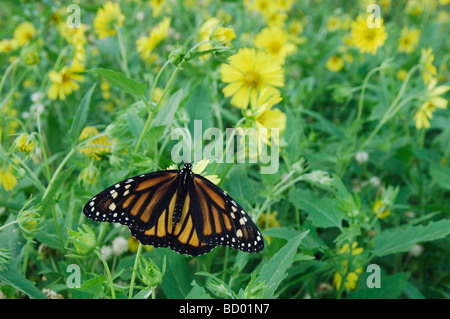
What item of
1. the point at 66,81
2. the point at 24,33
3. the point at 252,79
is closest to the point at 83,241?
the point at 252,79

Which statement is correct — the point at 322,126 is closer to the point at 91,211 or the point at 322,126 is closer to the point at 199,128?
the point at 199,128

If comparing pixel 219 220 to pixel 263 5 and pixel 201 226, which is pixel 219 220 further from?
pixel 263 5

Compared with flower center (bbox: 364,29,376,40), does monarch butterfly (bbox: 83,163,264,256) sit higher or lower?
lower

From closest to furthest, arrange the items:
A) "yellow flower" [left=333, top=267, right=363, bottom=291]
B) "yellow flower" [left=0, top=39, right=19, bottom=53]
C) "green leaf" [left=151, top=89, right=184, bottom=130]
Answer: "green leaf" [left=151, top=89, right=184, bottom=130]
"yellow flower" [left=333, top=267, right=363, bottom=291]
"yellow flower" [left=0, top=39, right=19, bottom=53]

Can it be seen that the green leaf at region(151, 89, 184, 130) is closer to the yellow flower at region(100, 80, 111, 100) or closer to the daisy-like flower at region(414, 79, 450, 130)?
the daisy-like flower at region(414, 79, 450, 130)

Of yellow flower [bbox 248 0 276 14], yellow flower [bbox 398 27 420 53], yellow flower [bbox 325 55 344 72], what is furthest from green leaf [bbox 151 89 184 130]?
yellow flower [bbox 398 27 420 53]

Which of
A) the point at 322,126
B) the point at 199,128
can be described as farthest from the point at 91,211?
the point at 322,126

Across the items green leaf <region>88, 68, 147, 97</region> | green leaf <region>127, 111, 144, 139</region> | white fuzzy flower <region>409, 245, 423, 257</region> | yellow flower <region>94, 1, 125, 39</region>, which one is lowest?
white fuzzy flower <region>409, 245, 423, 257</region>
